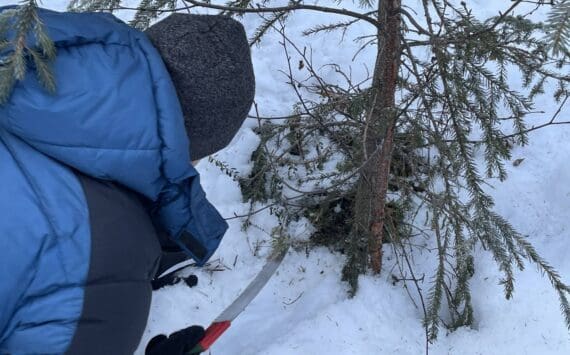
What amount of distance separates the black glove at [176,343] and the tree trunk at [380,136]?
868mm

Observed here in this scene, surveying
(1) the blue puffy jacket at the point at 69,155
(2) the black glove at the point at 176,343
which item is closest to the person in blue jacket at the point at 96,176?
(1) the blue puffy jacket at the point at 69,155

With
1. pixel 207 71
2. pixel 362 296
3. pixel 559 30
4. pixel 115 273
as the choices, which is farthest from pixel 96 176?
pixel 362 296

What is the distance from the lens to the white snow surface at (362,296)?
270 cm

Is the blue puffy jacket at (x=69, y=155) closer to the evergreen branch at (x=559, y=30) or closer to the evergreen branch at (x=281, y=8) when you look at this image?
the evergreen branch at (x=281, y=8)

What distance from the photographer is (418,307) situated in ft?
9.50

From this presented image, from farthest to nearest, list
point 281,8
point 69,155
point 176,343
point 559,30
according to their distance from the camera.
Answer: point 281,8
point 176,343
point 69,155
point 559,30

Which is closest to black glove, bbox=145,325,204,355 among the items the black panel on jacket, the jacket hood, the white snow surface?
the black panel on jacket

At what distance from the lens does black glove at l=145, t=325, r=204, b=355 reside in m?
1.65

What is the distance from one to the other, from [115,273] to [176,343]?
21.8 inches

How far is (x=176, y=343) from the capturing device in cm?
168

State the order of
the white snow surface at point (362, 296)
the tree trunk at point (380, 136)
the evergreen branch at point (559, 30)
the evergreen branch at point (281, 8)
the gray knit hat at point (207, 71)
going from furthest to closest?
the white snow surface at point (362, 296), the tree trunk at point (380, 136), the evergreen branch at point (281, 8), the gray knit hat at point (207, 71), the evergreen branch at point (559, 30)

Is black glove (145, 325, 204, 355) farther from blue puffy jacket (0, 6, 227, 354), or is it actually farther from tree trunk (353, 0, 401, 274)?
tree trunk (353, 0, 401, 274)

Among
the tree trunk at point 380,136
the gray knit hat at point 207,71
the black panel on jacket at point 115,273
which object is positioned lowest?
the black panel on jacket at point 115,273

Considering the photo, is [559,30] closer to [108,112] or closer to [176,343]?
[108,112]
